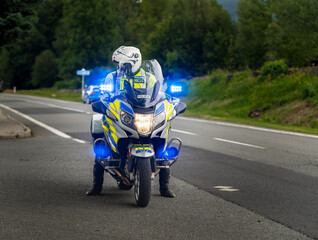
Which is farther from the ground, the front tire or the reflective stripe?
the reflective stripe

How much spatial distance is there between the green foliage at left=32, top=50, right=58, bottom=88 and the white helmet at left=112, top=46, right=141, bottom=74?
359 feet

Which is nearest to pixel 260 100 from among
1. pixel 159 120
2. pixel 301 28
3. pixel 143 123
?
pixel 301 28

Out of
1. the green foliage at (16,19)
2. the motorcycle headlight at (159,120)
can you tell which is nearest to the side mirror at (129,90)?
the motorcycle headlight at (159,120)

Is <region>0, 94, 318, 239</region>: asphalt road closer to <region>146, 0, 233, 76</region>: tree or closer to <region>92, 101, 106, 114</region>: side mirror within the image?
<region>92, 101, 106, 114</region>: side mirror

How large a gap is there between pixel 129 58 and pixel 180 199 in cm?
183

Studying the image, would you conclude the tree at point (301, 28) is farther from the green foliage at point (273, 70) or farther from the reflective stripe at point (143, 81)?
the reflective stripe at point (143, 81)

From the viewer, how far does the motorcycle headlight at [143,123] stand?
693 centimetres

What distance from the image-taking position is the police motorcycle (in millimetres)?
6898

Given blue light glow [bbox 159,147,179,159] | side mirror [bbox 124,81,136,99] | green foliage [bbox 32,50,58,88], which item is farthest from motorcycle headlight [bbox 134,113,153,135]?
green foliage [bbox 32,50,58,88]

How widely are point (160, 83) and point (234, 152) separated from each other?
615cm

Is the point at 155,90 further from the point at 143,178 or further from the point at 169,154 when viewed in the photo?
the point at 143,178

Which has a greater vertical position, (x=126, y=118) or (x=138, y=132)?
(x=126, y=118)

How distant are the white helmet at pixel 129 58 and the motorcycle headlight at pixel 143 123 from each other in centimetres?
64

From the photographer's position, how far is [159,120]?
7.05 meters
